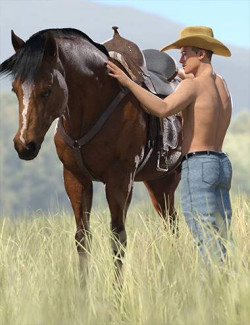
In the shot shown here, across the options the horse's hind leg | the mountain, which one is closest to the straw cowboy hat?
the horse's hind leg

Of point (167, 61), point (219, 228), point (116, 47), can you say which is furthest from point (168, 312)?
point (167, 61)

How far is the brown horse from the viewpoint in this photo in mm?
4820

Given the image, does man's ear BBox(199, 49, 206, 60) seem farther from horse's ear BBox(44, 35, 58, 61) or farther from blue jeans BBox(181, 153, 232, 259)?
horse's ear BBox(44, 35, 58, 61)

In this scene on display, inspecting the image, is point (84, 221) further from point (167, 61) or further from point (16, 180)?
point (16, 180)

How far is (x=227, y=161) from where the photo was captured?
4.77 meters

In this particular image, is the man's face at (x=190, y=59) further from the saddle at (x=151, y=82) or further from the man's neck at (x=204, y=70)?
the saddle at (x=151, y=82)

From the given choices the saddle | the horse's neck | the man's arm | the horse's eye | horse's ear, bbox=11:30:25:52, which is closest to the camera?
the man's arm

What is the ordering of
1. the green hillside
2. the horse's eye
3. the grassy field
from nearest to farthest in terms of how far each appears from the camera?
the grassy field < the horse's eye < the green hillside

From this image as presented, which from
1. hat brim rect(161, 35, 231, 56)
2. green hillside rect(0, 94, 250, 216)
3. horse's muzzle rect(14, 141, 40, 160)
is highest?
green hillside rect(0, 94, 250, 216)

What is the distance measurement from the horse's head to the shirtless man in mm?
578

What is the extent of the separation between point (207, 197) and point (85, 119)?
3.65ft

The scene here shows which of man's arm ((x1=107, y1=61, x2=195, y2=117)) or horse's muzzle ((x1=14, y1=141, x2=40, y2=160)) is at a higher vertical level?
man's arm ((x1=107, y1=61, x2=195, y2=117))

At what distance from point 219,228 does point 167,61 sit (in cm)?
266

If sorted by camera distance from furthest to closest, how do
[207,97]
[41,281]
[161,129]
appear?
[161,129] < [41,281] < [207,97]
